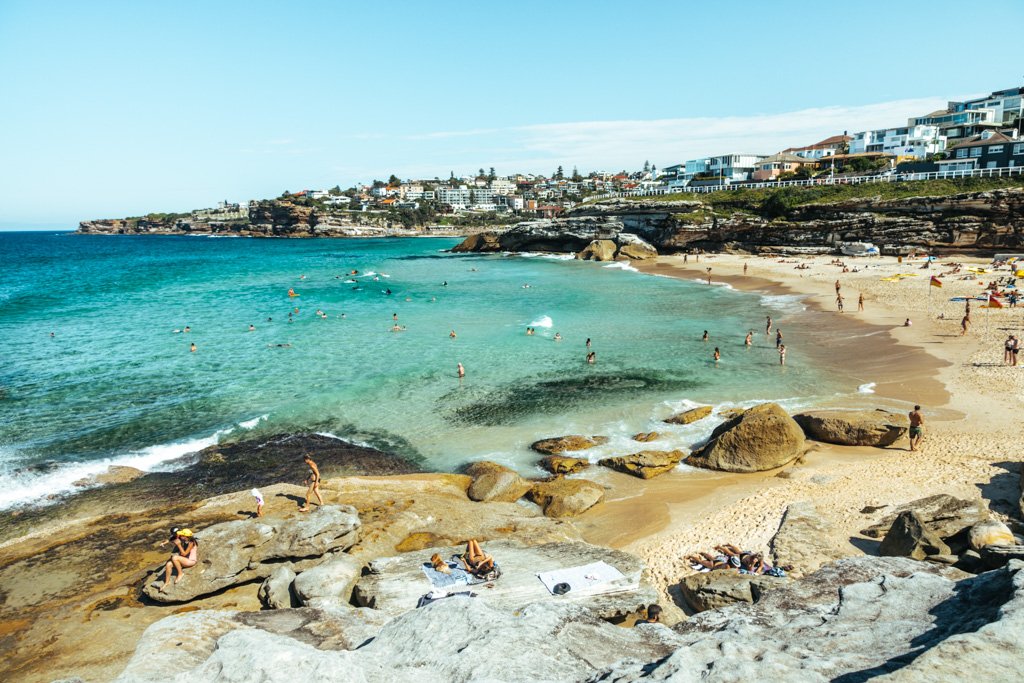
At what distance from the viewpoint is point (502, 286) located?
58938mm

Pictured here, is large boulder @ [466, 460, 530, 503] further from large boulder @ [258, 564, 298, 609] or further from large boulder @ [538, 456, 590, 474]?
large boulder @ [258, 564, 298, 609]

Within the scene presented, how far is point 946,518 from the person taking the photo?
1127cm

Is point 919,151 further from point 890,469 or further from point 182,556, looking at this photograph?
point 182,556

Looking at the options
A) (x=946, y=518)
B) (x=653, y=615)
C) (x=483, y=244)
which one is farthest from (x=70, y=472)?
(x=483, y=244)

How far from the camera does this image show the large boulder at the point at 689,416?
20.4 metres

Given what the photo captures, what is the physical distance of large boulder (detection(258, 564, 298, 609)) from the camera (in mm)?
10359

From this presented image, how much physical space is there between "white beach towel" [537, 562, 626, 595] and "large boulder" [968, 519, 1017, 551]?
6.30 m

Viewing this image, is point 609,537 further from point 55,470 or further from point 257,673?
point 55,470

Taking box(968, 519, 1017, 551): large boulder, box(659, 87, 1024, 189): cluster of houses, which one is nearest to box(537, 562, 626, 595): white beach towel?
box(968, 519, 1017, 551): large boulder

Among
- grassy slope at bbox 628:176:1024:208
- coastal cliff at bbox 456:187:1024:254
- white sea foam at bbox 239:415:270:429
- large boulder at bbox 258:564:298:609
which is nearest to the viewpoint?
large boulder at bbox 258:564:298:609

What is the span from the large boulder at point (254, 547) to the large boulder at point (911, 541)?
35.8 feet

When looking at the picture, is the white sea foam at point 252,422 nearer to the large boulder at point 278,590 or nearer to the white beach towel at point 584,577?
the large boulder at point 278,590

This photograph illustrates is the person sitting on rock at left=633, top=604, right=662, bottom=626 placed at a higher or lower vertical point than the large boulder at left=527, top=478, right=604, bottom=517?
higher


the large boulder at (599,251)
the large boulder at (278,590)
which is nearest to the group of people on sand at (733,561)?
the large boulder at (278,590)
